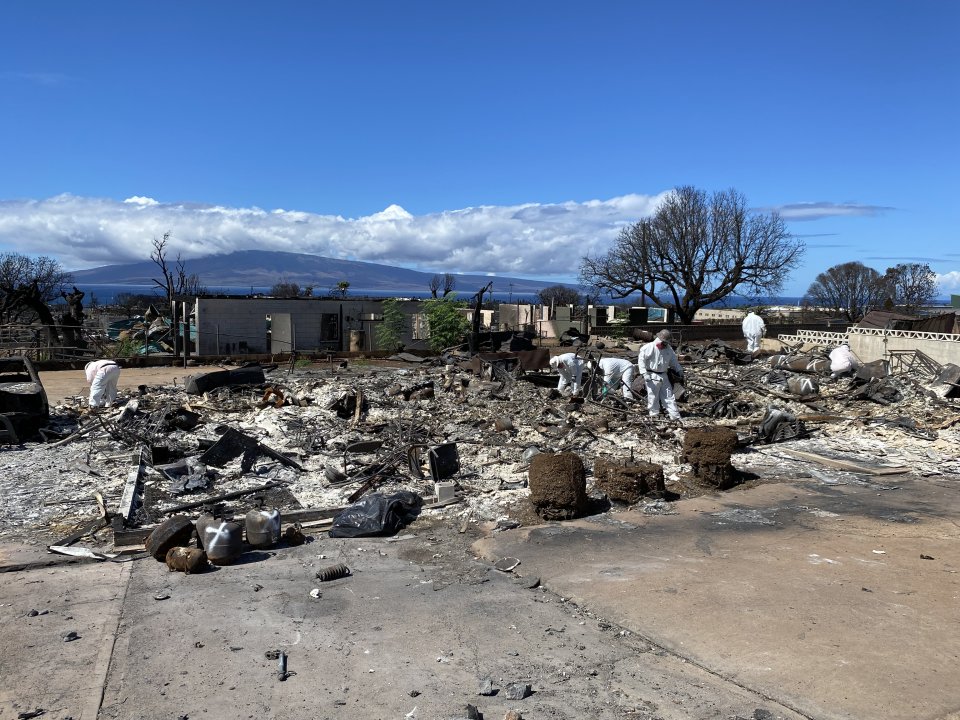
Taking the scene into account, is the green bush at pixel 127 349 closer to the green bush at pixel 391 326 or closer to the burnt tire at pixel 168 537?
the green bush at pixel 391 326

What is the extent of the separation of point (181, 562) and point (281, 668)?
2.35m

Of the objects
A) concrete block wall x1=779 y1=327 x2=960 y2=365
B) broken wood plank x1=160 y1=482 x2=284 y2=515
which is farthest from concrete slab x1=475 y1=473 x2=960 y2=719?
concrete block wall x1=779 y1=327 x2=960 y2=365

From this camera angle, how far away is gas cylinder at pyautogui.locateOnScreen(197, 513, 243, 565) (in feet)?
23.0

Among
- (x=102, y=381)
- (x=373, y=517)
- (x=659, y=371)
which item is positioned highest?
(x=659, y=371)

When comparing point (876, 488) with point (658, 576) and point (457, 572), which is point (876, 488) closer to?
point (658, 576)

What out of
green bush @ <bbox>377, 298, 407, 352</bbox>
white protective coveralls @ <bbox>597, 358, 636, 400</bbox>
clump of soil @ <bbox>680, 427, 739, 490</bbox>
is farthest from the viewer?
green bush @ <bbox>377, 298, 407, 352</bbox>

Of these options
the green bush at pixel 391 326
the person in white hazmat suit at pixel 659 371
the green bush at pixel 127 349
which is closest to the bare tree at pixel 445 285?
the green bush at pixel 391 326

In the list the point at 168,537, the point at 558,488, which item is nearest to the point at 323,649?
the point at 168,537

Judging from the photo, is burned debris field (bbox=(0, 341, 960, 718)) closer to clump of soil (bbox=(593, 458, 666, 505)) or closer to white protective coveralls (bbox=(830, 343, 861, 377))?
clump of soil (bbox=(593, 458, 666, 505))

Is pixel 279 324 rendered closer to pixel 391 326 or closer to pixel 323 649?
pixel 391 326

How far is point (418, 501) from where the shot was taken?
29.3 ft

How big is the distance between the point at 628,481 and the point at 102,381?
10345 millimetres

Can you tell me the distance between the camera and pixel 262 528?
7543 mm

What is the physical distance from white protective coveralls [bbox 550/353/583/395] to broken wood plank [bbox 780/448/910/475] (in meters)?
5.15
